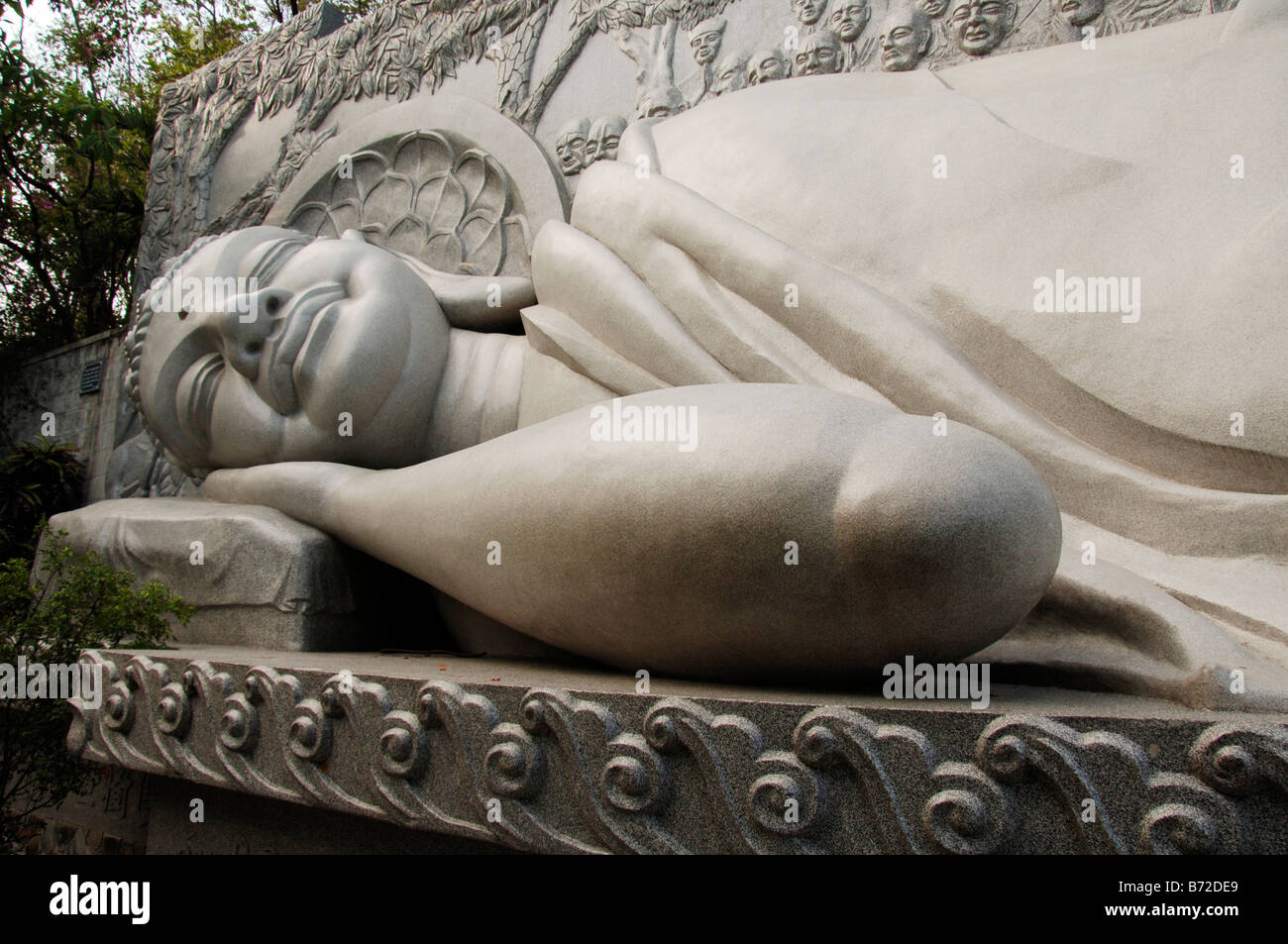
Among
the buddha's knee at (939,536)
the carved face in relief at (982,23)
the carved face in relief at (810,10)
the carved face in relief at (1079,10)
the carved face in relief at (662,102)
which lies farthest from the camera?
the carved face in relief at (662,102)

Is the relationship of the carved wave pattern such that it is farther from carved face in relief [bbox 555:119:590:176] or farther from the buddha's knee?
carved face in relief [bbox 555:119:590:176]

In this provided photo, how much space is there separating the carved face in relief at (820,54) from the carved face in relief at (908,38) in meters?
0.25

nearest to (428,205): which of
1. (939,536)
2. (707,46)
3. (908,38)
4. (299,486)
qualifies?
(707,46)

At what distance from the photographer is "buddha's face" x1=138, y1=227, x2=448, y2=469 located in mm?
2869

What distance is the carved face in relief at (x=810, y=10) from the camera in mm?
4009

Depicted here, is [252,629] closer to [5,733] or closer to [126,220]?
[5,733]

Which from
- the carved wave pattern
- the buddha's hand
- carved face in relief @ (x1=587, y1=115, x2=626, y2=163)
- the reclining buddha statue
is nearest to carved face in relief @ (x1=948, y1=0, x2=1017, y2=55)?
the reclining buddha statue

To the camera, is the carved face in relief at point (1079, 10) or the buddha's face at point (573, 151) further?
the buddha's face at point (573, 151)

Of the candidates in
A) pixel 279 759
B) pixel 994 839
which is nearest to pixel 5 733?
pixel 279 759

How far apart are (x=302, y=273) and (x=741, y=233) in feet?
4.73

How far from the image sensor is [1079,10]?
3.51 metres

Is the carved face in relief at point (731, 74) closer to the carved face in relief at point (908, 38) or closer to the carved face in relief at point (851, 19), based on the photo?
the carved face in relief at point (851, 19)

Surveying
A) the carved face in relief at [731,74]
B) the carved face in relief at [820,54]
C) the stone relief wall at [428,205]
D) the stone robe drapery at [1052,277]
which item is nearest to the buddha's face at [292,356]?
the stone robe drapery at [1052,277]

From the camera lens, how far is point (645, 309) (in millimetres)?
2529
